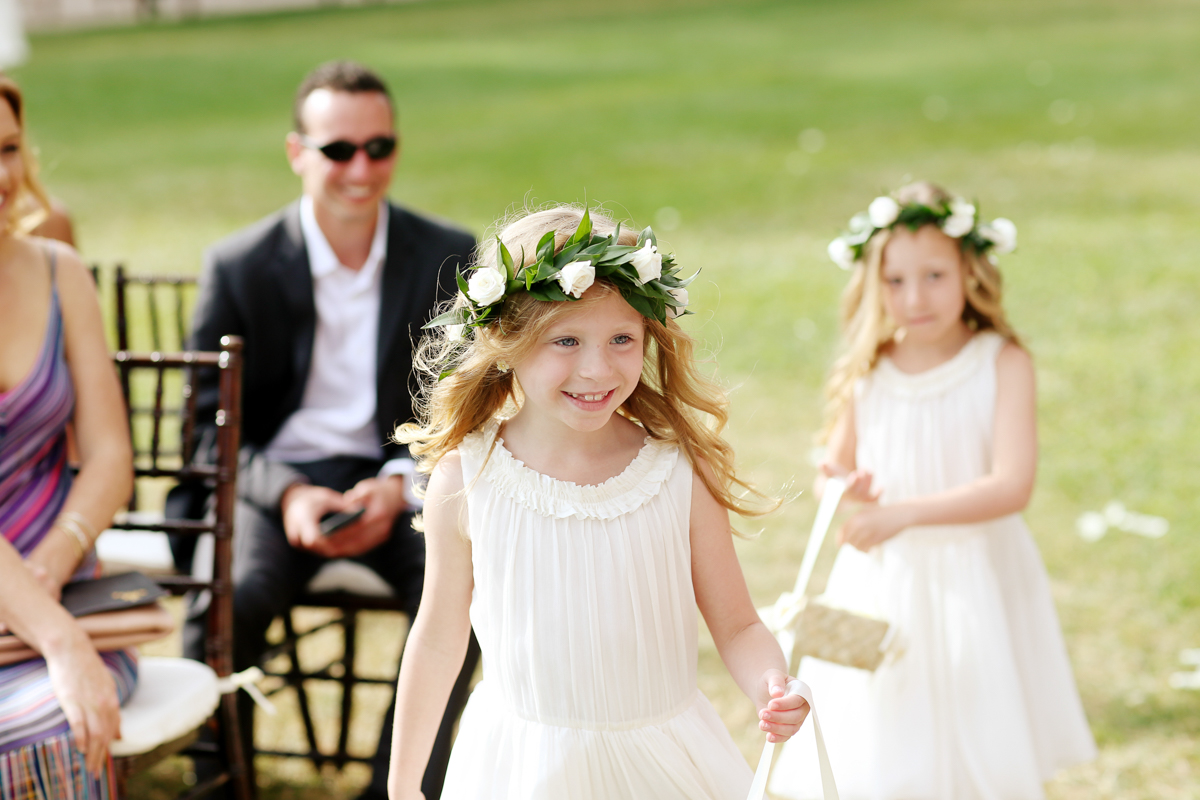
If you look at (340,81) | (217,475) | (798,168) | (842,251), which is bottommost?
(217,475)

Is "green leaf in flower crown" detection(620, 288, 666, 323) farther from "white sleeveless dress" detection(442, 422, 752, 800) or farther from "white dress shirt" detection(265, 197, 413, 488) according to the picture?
"white dress shirt" detection(265, 197, 413, 488)

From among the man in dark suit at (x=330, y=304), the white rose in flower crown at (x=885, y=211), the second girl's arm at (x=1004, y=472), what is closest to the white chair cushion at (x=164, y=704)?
the man in dark suit at (x=330, y=304)

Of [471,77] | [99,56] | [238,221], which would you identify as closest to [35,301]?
[238,221]

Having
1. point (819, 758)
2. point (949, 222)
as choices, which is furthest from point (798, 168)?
point (819, 758)

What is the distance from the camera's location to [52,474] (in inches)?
125

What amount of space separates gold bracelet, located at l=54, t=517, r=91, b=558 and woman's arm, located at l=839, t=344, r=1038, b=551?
1916 mm

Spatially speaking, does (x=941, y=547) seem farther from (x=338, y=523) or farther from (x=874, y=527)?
(x=338, y=523)

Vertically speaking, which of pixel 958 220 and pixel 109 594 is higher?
pixel 958 220

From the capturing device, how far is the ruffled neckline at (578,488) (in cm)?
232

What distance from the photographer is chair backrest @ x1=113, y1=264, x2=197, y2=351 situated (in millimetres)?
3828

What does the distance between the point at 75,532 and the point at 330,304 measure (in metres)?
1.25

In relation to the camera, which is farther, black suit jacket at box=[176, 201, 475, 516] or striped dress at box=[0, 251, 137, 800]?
black suit jacket at box=[176, 201, 475, 516]

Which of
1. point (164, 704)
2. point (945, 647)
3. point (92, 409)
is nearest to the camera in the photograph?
point (164, 704)

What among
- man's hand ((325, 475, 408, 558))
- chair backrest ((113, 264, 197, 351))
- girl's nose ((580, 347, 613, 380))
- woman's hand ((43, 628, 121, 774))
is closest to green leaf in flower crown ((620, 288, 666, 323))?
girl's nose ((580, 347, 613, 380))
